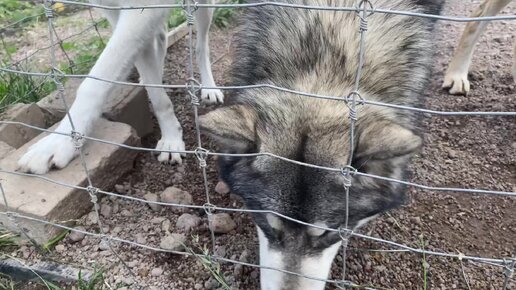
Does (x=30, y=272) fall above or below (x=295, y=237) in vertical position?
below

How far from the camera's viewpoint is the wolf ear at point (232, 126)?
5.81ft

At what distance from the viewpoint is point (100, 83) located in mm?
2320

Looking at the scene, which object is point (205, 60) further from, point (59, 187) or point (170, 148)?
point (59, 187)

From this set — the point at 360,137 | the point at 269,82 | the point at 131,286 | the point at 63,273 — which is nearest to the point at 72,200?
the point at 63,273

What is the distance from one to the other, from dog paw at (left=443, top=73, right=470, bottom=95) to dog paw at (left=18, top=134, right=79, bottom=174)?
2.56 metres

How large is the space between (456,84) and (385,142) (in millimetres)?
2161

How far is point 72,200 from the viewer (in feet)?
7.92

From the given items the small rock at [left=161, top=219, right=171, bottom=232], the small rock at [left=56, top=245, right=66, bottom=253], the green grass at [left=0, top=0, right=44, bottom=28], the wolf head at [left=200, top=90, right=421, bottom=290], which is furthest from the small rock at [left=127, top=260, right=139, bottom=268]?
the green grass at [left=0, top=0, right=44, bottom=28]

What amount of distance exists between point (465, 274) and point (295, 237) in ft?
2.99

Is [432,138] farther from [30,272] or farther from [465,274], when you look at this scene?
[30,272]

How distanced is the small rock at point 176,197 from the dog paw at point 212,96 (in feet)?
3.33

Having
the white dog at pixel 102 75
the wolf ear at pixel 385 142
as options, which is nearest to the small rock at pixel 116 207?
the white dog at pixel 102 75

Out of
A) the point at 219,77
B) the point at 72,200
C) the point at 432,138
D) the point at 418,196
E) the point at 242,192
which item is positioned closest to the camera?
the point at 242,192

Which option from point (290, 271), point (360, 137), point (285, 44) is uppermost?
point (285, 44)
